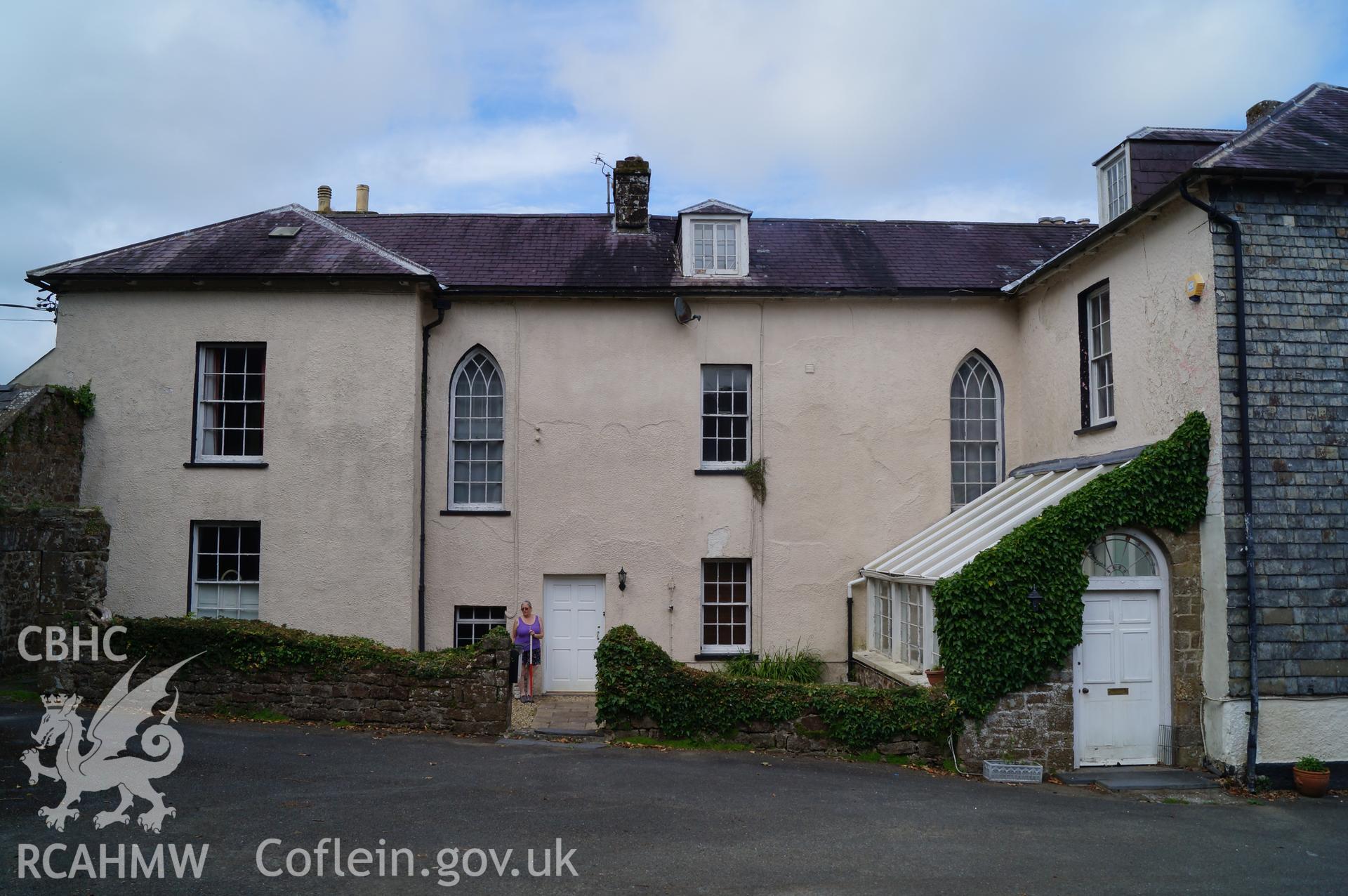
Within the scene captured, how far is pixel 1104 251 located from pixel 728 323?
20.1ft

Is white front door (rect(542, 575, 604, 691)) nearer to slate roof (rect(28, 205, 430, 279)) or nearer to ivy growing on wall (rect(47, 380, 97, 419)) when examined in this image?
slate roof (rect(28, 205, 430, 279))

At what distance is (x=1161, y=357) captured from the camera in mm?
11750

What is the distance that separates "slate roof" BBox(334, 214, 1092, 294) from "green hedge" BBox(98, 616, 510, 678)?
662cm

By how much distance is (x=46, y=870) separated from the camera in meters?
7.07

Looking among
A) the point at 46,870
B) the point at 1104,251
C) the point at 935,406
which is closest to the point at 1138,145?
the point at 1104,251

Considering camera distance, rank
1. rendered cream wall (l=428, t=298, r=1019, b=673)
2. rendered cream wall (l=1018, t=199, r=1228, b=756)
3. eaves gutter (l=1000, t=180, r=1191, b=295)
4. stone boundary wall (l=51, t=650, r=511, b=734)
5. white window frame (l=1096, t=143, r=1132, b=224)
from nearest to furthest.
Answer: rendered cream wall (l=1018, t=199, r=1228, b=756)
eaves gutter (l=1000, t=180, r=1191, b=295)
stone boundary wall (l=51, t=650, r=511, b=734)
white window frame (l=1096, t=143, r=1132, b=224)
rendered cream wall (l=428, t=298, r=1019, b=673)

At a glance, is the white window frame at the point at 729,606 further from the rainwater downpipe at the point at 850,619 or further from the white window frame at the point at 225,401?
→ the white window frame at the point at 225,401

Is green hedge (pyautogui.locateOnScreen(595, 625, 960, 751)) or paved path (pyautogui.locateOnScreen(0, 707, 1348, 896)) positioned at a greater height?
green hedge (pyautogui.locateOnScreen(595, 625, 960, 751))

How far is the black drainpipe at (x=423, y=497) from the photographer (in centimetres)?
1543

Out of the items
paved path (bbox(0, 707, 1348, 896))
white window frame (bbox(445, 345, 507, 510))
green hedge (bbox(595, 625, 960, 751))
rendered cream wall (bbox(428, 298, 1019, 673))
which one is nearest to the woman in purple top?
rendered cream wall (bbox(428, 298, 1019, 673))

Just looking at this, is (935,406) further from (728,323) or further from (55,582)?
(55,582)

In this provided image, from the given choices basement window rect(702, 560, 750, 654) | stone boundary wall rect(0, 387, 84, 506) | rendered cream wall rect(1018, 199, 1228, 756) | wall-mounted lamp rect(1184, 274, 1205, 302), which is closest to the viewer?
rendered cream wall rect(1018, 199, 1228, 756)

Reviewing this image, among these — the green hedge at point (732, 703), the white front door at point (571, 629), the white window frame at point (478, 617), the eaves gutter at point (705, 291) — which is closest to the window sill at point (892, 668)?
the green hedge at point (732, 703)

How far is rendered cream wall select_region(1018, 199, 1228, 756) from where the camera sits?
10.8 m
